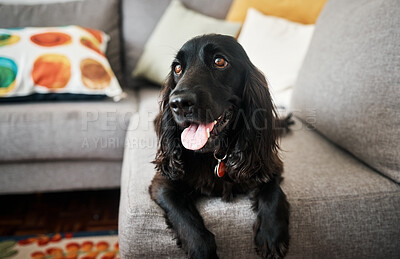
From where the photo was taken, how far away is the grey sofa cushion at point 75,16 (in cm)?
236

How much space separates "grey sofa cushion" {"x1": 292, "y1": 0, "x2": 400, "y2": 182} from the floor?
1269 mm

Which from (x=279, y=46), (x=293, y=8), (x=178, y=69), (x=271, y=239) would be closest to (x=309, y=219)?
(x=271, y=239)

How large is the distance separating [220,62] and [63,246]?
1239 mm

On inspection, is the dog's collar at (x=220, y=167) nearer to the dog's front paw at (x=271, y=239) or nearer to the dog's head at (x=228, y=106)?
the dog's head at (x=228, y=106)

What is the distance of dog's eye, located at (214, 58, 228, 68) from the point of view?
104cm

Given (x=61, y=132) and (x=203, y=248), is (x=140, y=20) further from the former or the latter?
(x=203, y=248)

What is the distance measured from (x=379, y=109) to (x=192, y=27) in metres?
1.32

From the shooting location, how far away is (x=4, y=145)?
5.57ft

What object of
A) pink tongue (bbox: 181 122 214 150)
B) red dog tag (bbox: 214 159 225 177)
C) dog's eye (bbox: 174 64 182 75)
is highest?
dog's eye (bbox: 174 64 182 75)

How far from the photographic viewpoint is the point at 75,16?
243 centimetres

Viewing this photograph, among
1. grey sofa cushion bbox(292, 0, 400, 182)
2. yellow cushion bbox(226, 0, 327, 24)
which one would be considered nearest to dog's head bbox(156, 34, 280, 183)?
grey sofa cushion bbox(292, 0, 400, 182)

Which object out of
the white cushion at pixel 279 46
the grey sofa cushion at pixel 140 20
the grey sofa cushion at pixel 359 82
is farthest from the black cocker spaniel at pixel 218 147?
the grey sofa cushion at pixel 140 20

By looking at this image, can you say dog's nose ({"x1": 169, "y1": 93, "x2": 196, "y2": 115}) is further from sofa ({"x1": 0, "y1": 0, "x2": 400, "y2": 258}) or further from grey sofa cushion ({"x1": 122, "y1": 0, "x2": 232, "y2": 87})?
grey sofa cushion ({"x1": 122, "y1": 0, "x2": 232, "y2": 87})

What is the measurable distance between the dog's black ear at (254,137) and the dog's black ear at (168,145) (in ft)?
0.58
